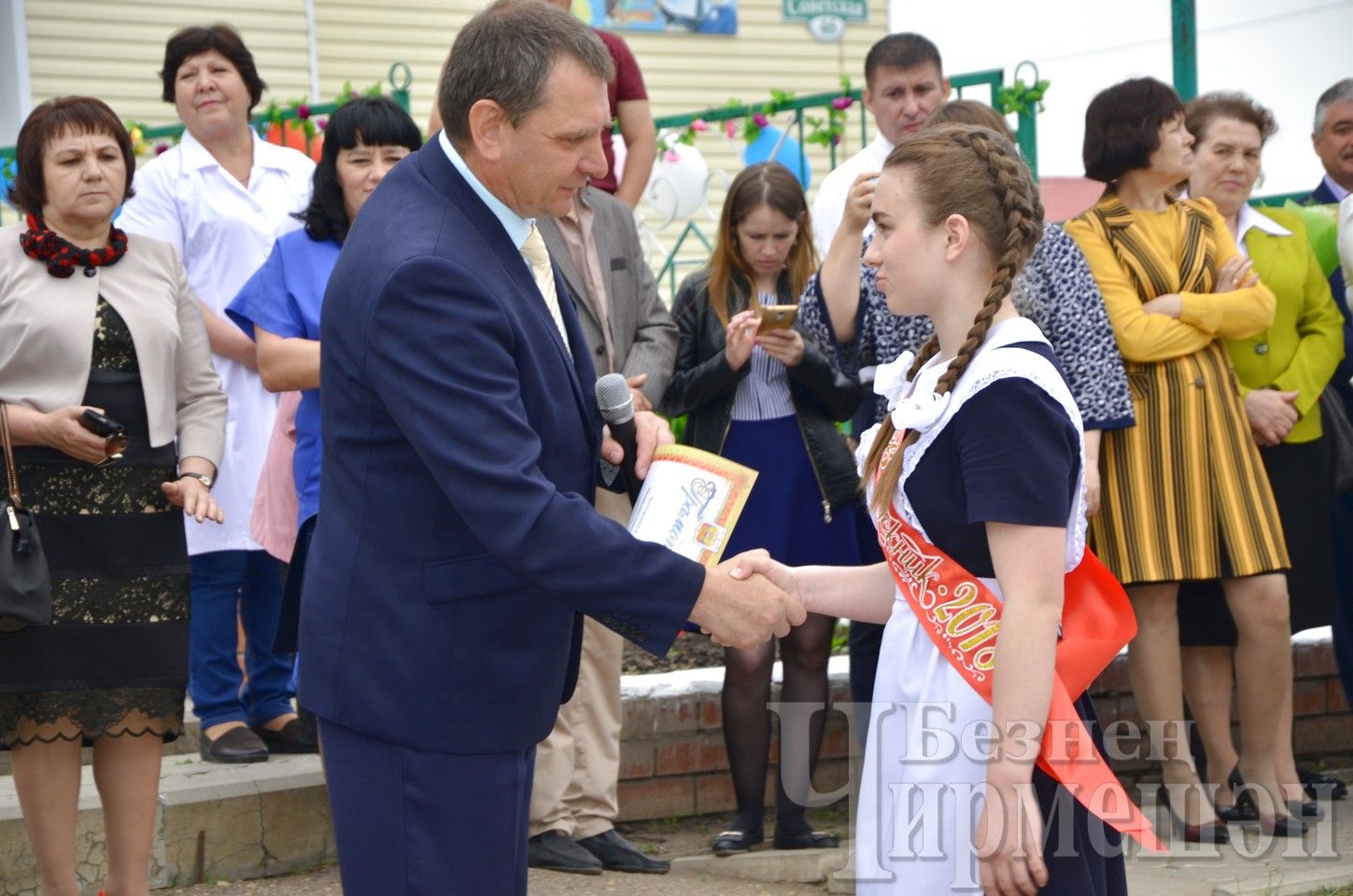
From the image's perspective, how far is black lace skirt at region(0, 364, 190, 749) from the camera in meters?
4.08

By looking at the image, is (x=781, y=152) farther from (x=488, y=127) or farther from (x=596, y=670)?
(x=488, y=127)

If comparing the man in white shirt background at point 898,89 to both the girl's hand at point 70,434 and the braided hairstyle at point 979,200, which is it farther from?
the braided hairstyle at point 979,200

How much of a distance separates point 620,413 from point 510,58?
67 cm

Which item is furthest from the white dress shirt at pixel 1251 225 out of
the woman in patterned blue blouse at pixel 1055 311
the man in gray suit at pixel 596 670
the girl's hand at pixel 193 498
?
the girl's hand at pixel 193 498

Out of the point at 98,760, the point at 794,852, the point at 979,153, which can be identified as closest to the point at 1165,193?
the point at 794,852

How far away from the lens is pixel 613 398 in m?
2.89

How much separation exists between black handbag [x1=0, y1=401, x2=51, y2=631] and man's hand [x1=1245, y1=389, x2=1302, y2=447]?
378cm

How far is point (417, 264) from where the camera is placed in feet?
8.16

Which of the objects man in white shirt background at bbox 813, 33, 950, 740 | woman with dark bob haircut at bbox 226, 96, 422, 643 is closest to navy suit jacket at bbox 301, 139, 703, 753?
woman with dark bob haircut at bbox 226, 96, 422, 643

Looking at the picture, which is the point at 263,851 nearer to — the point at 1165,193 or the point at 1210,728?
the point at 1210,728

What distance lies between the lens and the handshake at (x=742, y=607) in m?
2.67

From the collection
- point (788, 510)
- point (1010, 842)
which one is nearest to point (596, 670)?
point (788, 510)

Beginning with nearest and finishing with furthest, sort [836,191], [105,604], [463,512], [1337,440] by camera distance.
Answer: [463,512] < [105,604] < [1337,440] < [836,191]

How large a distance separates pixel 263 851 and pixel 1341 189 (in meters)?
4.64
